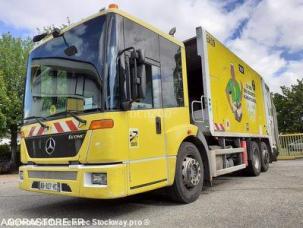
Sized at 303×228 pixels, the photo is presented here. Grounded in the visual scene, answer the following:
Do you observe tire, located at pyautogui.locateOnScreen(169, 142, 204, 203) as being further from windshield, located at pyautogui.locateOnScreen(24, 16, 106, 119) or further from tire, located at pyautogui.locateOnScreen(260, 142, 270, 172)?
tire, located at pyautogui.locateOnScreen(260, 142, 270, 172)

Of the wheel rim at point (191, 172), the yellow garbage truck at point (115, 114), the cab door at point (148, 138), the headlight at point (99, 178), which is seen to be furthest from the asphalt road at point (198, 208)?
the headlight at point (99, 178)

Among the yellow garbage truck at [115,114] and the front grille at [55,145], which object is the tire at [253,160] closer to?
the yellow garbage truck at [115,114]

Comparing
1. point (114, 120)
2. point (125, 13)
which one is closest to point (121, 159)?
point (114, 120)

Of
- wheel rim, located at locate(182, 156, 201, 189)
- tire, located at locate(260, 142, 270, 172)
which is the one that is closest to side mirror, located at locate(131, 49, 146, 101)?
wheel rim, located at locate(182, 156, 201, 189)

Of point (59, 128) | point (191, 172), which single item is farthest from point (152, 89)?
point (191, 172)

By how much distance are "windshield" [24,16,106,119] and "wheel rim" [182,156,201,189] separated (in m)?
2.13

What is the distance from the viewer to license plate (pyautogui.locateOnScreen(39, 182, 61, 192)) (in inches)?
211

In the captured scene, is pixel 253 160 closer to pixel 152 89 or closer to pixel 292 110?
pixel 152 89

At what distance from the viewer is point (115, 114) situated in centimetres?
503

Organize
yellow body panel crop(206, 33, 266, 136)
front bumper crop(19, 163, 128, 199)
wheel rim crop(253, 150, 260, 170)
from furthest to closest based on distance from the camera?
wheel rim crop(253, 150, 260, 170), yellow body panel crop(206, 33, 266, 136), front bumper crop(19, 163, 128, 199)

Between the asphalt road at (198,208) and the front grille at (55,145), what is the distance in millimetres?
1102

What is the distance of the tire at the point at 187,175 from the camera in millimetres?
6211

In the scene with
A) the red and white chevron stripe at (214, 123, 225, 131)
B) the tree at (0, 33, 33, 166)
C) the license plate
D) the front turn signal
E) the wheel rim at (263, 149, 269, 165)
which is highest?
the tree at (0, 33, 33, 166)

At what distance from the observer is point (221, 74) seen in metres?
8.36
